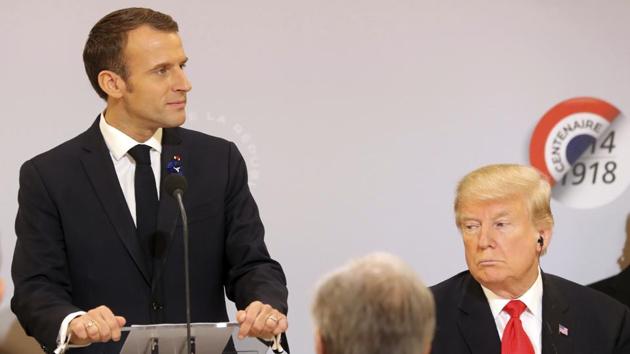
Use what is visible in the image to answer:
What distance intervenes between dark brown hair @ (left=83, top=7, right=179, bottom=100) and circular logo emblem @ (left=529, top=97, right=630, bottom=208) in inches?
87.4

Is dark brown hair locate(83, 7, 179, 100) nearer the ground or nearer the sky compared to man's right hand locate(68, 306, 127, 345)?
nearer the sky

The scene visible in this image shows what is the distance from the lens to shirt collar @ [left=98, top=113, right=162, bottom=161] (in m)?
3.81

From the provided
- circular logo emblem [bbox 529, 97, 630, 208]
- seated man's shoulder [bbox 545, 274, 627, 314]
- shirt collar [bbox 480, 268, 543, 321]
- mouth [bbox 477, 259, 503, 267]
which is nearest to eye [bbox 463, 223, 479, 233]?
mouth [bbox 477, 259, 503, 267]

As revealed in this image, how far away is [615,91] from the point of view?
5.53m

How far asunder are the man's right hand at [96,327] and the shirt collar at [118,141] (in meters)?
0.75

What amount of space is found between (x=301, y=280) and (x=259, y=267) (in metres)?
1.37

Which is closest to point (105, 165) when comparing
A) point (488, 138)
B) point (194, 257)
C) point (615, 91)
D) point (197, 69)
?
point (194, 257)

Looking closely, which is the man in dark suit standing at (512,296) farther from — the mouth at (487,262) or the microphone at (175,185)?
the microphone at (175,185)

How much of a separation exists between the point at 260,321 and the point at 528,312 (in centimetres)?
91

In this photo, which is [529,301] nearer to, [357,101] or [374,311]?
[374,311]

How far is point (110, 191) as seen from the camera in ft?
12.3

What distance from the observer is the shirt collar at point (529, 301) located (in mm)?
3670

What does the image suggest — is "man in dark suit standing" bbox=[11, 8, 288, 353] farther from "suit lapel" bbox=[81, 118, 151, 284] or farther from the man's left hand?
the man's left hand

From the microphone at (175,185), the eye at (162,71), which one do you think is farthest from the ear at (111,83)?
the microphone at (175,185)
